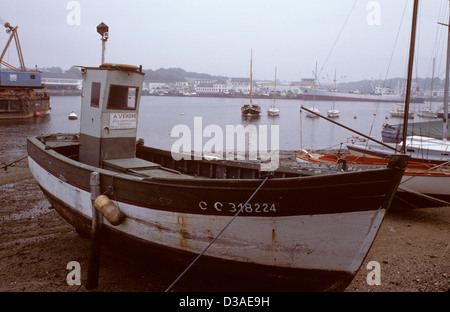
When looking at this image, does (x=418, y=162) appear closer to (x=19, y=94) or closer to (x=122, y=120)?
(x=122, y=120)

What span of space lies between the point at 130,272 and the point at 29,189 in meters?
8.99

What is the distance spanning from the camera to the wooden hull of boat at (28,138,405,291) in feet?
17.4

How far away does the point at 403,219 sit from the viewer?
11805mm

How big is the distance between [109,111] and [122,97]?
54 cm

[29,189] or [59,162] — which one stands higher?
[59,162]

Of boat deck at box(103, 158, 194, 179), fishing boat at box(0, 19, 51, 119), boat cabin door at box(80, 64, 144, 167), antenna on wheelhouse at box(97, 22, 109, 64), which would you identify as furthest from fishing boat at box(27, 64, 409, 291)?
fishing boat at box(0, 19, 51, 119)

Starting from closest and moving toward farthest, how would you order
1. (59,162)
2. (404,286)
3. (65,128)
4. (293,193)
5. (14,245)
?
(293,193), (404,286), (59,162), (14,245), (65,128)

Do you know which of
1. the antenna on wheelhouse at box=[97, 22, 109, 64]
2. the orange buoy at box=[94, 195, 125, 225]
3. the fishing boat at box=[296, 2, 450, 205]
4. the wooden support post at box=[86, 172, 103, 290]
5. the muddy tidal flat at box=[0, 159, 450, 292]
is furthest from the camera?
the antenna on wheelhouse at box=[97, 22, 109, 64]

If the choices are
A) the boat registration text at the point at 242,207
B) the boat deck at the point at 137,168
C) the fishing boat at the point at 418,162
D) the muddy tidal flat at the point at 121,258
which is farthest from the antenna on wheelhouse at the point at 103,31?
the fishing boat at the point at 418,162

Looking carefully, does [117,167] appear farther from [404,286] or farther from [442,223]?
[442,223]

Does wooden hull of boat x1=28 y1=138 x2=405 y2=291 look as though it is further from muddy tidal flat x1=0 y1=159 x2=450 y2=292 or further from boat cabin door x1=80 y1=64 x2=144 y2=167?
boat cabin door x1=80 y1=64 x2=144 y2=167

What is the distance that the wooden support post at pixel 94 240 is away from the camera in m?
6.83

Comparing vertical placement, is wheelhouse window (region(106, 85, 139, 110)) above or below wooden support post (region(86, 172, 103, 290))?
above
